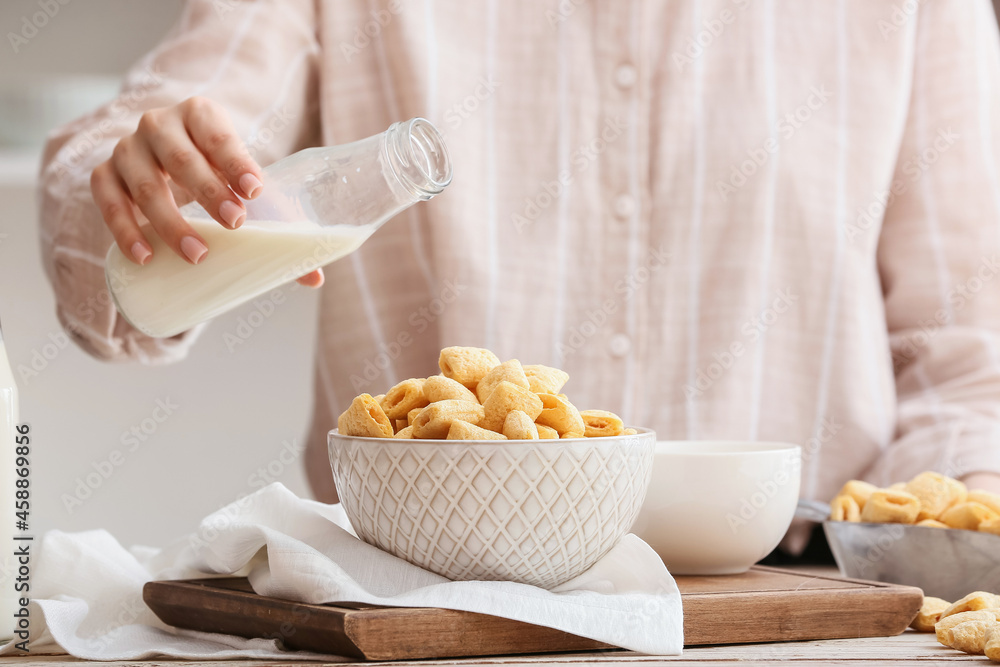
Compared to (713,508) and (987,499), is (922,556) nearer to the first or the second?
(987,499)

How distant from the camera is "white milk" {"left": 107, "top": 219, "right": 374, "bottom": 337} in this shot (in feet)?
2.32

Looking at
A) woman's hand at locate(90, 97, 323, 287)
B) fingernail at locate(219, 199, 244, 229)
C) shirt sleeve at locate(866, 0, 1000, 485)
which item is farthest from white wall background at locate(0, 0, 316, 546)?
fingernail at locate(219, 199, 244, 229)

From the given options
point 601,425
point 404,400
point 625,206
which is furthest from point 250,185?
point 625,206

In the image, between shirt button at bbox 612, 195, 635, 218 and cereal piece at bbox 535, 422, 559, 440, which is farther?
shirt button at bbox 612, 195, 635, 218

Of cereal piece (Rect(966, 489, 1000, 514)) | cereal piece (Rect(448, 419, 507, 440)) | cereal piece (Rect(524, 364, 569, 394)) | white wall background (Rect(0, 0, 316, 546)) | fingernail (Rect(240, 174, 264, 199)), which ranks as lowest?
white wall background (Rect(0, 0, 316, 546))

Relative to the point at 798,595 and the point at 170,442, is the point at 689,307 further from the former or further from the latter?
the point at 170,442

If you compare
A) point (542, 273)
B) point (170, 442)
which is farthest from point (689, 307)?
point (170, 442)

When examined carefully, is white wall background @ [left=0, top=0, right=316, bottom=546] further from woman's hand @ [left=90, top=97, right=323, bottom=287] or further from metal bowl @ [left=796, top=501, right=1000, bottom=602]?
metal bowl @ [left=796, top=501, right=1000, bottom=602]

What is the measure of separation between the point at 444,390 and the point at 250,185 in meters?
0.22

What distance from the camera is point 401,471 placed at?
22.1 inches

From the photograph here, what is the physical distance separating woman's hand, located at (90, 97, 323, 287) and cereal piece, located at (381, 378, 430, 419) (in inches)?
7.1

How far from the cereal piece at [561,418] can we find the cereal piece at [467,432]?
37 millimetres

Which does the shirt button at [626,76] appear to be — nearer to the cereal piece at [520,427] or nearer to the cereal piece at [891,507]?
the cereal piece at [891,507]

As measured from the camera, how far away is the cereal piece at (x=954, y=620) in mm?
555
